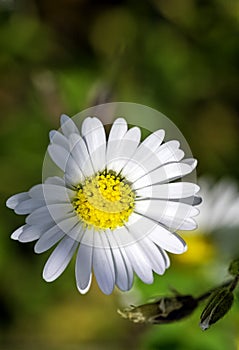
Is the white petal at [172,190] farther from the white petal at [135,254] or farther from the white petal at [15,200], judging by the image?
the white petal at [15,200]

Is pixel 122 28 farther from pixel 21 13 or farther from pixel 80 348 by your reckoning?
pixel 80 348

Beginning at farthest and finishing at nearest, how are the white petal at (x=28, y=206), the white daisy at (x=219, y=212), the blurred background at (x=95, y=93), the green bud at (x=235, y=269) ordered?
the blurred background at (x=95, y=93), the white daisy at (x=219, y=212), the green bud at (x=235, y=269), the white petal at (x=28, y=206)

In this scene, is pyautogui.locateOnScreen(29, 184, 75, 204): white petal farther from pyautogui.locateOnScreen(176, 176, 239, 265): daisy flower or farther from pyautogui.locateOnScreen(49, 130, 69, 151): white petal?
pyautogui.locateOnScreen(176, 176, 239, 265): daisy flower

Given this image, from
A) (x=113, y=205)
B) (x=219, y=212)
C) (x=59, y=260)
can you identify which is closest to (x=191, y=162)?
(x=113, y=205)

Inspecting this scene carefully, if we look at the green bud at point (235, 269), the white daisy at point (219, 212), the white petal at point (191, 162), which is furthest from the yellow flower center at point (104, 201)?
the white daisy at point (219, 212)

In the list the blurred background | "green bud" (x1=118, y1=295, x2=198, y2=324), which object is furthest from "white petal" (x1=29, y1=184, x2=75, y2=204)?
the blurred background

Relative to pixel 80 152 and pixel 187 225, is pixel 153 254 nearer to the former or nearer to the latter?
pixel 187 225

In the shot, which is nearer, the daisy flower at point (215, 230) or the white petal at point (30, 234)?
the white petal at point (30, 234)
